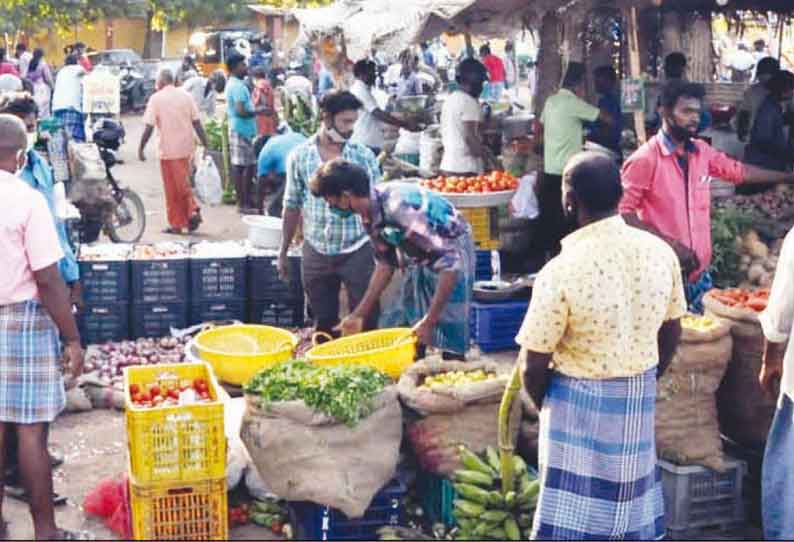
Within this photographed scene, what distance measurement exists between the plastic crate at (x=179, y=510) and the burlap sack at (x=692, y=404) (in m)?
2.14

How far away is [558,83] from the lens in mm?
13117

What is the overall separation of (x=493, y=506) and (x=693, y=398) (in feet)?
3.93

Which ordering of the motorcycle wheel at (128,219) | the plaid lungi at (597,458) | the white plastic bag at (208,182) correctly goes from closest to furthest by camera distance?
the plaid lungi at (597,458), the motorcycle wheel at (128,219), the white plastic bag at (208,182)

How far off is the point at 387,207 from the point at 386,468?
51.8 inches

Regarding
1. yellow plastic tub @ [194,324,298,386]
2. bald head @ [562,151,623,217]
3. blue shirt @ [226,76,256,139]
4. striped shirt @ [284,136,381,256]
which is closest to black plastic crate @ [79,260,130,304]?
yellow plastic tub @ [194,324,298,386]

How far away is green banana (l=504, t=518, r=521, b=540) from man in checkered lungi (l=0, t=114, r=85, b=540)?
2.09 meters

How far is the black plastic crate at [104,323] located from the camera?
353 inches

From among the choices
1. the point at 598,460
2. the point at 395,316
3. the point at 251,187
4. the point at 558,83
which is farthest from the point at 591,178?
the point at 251,187

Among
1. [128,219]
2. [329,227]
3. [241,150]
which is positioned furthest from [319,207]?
[241,150]

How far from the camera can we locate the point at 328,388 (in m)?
5.32

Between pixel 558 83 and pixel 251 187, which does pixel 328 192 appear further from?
pixel 251 187

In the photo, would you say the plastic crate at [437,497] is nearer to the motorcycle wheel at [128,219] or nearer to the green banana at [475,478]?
the green banana at [475,478]

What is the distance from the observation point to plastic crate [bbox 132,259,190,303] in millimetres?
8992

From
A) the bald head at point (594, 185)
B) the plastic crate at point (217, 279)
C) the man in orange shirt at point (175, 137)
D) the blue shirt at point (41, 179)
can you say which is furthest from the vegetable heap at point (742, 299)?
the man in orange shirt at point (175, 137)
